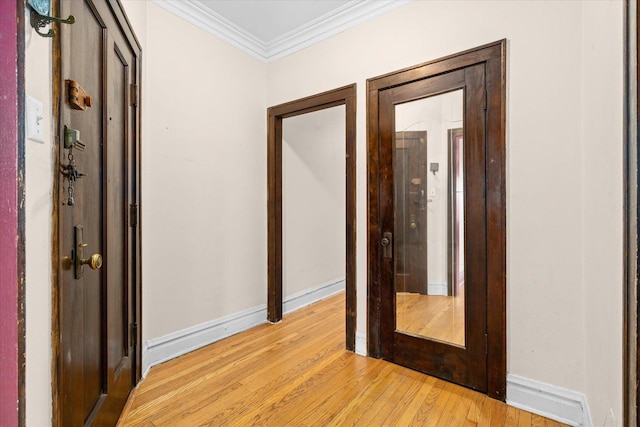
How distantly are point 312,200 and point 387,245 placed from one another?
5.46ft

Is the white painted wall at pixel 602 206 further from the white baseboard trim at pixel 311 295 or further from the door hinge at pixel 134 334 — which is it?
the white baseboard trim at pixel 311 295

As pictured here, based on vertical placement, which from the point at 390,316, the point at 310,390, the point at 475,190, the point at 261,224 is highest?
the point at 475,190

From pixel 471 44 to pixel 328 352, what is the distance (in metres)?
2.42

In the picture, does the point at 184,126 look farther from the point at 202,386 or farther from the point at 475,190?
the point at 475,190

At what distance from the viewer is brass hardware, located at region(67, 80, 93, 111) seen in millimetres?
1079

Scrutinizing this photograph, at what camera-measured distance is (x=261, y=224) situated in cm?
308

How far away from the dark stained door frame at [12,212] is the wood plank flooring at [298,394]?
112 cm

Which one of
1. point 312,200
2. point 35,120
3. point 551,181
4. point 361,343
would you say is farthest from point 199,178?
point 551,181

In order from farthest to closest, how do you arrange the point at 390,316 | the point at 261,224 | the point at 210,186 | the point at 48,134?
the point at 261,224, the point at 210,186, the point at 390,316, the point at 48,134

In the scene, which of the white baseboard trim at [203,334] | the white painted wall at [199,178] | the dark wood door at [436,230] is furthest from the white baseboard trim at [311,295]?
the dark wood door at [436,230]

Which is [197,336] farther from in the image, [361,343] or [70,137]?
[70,137]

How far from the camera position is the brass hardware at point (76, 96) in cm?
108

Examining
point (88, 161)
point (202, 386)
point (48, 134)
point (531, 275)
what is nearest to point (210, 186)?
point (88, 161)

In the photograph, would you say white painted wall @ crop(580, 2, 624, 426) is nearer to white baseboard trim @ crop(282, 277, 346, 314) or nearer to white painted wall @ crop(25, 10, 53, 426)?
white painted wall @ crop(25, 10, 53, 426)
